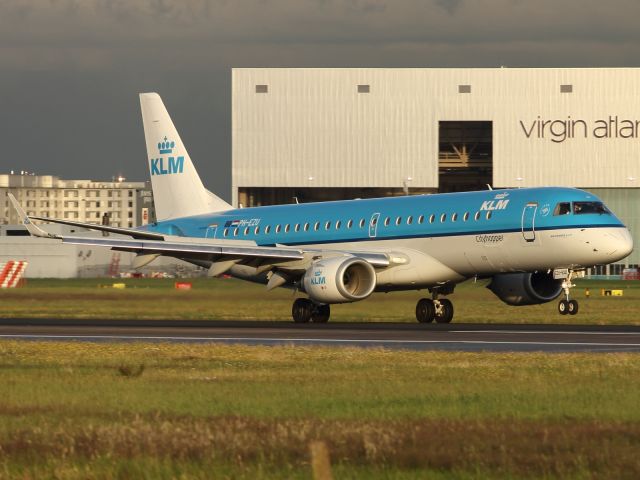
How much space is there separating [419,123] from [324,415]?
86.7 m

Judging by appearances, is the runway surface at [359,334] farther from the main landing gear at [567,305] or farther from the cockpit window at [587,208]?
the cockpit window at [587,208]

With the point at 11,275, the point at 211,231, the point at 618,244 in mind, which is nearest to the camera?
the point at 618,244

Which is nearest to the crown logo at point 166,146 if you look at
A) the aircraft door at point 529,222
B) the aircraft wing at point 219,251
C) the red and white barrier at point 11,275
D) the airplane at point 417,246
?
the airplane at point 417,246

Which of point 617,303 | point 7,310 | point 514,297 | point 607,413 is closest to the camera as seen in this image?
point 607,413

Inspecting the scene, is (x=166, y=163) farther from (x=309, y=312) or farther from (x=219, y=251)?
(x=309, y=312)

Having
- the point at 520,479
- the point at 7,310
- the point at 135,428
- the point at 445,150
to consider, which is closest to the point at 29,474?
the point at 135,428

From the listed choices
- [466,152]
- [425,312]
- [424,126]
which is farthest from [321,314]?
[466,152]

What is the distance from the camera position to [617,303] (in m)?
55.5

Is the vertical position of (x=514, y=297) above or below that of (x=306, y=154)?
below

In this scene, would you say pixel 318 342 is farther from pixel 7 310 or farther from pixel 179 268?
pixel 179 268

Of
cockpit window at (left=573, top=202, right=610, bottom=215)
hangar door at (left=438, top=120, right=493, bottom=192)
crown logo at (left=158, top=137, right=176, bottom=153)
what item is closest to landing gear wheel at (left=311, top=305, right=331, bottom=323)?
cockpit window at (left=573, top=202, right=610, bottom=215)

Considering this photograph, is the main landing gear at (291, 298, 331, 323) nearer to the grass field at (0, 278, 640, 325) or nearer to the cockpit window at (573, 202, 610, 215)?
the grass field at (0, 278, 640, 325)

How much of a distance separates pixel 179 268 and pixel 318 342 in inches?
2763

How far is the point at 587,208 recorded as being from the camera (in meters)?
39.6
